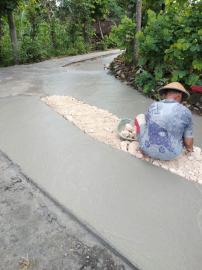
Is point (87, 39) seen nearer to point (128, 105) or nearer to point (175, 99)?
point (128, 105)

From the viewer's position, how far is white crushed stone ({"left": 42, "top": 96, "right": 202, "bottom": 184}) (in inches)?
147

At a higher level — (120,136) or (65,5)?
(65,5)

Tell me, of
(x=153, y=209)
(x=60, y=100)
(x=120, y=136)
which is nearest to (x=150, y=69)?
(x=60, y=100)

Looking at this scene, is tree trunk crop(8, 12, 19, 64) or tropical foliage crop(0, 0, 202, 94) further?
tree trunk crop(8, 12, 19, 64)

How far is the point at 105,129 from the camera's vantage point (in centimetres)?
482

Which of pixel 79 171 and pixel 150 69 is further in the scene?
pixel 150 69

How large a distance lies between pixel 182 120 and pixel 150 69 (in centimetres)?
369

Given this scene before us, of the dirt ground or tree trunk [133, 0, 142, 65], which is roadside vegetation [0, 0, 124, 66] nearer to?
tree trunk [133, 0, 142, 65]

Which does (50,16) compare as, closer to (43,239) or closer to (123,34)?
(123,34)

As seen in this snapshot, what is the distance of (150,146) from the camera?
3.74 m

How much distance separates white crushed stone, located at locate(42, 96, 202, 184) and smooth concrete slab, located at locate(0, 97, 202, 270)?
0.42ft

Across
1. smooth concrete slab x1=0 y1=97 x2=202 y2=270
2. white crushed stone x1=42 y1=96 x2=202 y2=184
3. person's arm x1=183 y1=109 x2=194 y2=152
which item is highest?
person's arm x1=183 y1=109 x2=194 y2=152

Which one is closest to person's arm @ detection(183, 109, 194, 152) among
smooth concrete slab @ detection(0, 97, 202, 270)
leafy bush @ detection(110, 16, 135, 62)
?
smooth concrete slab @ detection(0, 97, 202, 270)

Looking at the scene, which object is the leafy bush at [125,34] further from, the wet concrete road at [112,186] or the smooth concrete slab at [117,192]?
the smooth concrete slab at [117,192]
